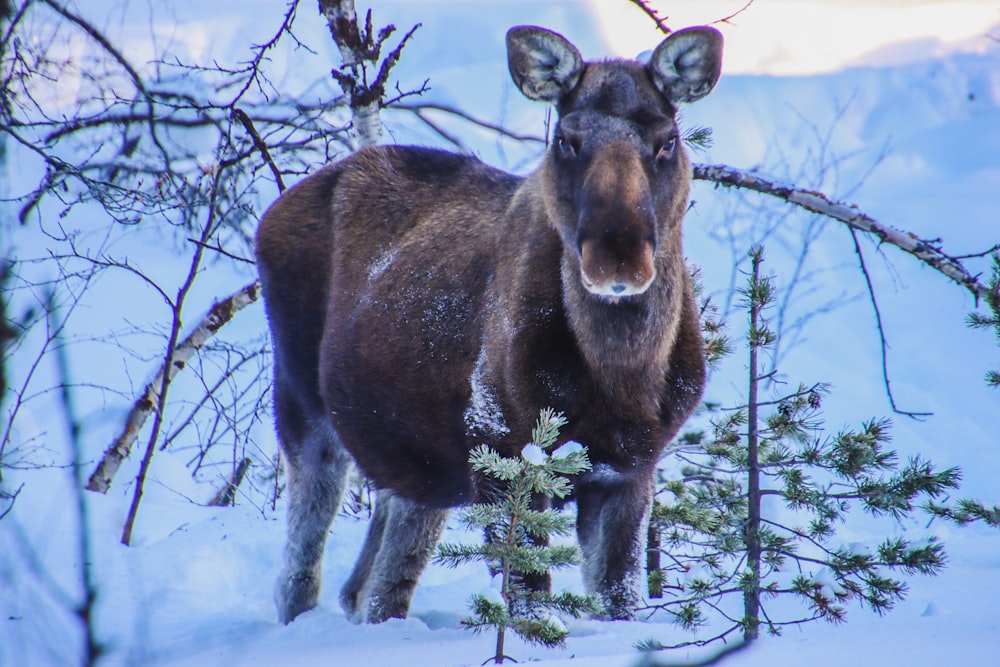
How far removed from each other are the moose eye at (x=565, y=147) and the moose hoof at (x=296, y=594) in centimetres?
293

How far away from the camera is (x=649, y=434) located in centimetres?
369

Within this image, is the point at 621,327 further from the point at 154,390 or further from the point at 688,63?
the point at 154,390

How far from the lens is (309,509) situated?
5098 millimetres

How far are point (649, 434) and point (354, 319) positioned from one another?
5.83 ft

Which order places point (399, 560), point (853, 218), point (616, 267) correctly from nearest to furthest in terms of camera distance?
1. point (616, 267)
2. point (853, 218)
3. point (399, 560)

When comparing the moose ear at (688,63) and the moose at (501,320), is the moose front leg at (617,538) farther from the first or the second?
the moose ear at (688,63)

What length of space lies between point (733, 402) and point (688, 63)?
7072mm

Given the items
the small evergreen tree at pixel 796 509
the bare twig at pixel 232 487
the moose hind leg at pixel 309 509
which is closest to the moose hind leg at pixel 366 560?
the moose hind leg at pixel 309 509

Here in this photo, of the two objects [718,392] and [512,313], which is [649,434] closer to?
[512,313]

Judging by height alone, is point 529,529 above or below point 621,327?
below

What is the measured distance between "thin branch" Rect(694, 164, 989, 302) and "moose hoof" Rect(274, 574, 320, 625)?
3.35 metres

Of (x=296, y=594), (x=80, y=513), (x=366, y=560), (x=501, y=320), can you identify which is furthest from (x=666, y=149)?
(x=296, y=594)

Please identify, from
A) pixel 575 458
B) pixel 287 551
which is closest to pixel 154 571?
pixel 287 551

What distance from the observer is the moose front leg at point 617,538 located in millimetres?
3932
